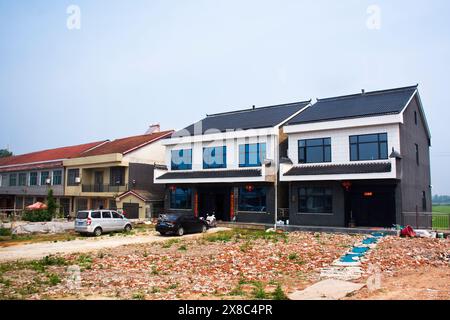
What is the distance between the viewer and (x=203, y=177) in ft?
91.6

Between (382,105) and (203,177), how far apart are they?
12231 mm

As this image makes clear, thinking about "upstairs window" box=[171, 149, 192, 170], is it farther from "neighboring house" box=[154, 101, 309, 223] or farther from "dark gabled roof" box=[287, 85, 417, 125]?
"dark gabled roof" box=[287, 85, 417, 125]

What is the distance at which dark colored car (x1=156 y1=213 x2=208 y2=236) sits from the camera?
22.4 metres

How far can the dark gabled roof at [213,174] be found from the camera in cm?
2607

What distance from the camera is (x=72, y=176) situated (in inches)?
1512

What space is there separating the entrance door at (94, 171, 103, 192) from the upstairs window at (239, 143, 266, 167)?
14.3 metres

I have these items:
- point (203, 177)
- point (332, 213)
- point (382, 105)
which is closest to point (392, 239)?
point (332, 213)

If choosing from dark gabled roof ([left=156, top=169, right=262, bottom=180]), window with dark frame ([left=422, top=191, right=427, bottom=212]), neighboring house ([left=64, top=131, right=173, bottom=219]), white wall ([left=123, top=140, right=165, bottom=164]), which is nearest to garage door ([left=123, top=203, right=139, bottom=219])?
neighboring house ([left=64, top=131, right=173, bottom=219])

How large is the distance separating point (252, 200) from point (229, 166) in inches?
119

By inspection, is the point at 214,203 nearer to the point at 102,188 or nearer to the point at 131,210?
the point at 131,210

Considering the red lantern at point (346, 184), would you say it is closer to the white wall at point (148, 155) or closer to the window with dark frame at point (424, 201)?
the window with dark frame at point (424, 201)

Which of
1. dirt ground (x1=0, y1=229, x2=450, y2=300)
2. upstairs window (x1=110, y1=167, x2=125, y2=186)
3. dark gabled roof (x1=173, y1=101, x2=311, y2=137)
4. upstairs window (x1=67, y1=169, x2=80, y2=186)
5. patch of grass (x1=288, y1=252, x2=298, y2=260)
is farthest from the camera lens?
upstairs window (x1=67, y1=169, x2=80, y2=186)

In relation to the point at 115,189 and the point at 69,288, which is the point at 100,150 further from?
the point at 69,288

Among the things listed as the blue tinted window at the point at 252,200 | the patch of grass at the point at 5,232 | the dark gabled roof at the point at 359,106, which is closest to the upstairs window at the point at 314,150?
the dark gabled roof at the point at 359,106
